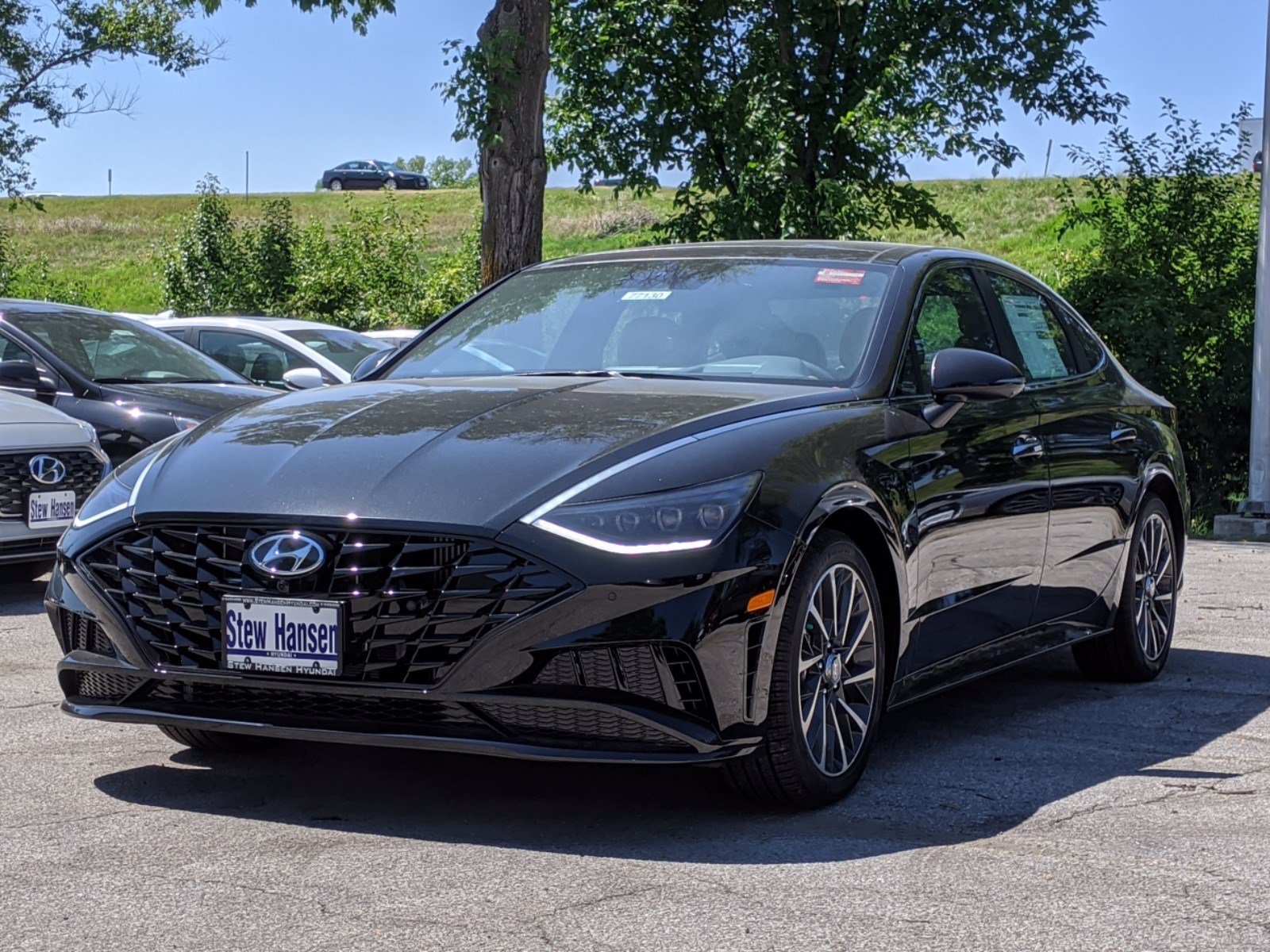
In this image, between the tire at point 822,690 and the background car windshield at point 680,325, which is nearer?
the tire at point 822,690

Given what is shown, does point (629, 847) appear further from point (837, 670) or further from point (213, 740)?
point (213, 740)

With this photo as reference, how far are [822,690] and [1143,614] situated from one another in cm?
289

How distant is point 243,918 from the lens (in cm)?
369

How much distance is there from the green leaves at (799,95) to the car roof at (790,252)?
14191mm

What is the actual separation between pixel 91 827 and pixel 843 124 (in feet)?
56.5

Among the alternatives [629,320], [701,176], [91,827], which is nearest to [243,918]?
[91,827]

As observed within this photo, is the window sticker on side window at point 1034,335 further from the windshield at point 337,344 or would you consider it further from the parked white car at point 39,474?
the windshield at point 337,344

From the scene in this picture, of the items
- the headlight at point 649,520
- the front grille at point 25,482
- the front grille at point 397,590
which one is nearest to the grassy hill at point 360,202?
the front grille at point 25,482

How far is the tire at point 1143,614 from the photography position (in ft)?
23.2

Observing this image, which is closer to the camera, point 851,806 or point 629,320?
point 851,806

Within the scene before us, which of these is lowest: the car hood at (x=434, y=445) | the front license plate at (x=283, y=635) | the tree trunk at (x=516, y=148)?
the front license plate at (x=283, y=635)

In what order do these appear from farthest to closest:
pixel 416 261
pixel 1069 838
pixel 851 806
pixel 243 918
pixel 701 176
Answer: pixel 416 261 → pixel 701 176 → pixel 851 806 → pixel 1069 838 → pixel 243 918

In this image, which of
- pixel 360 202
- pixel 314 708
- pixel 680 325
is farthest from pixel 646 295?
pixel 360 202

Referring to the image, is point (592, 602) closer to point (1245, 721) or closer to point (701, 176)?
point (1245, 721)
